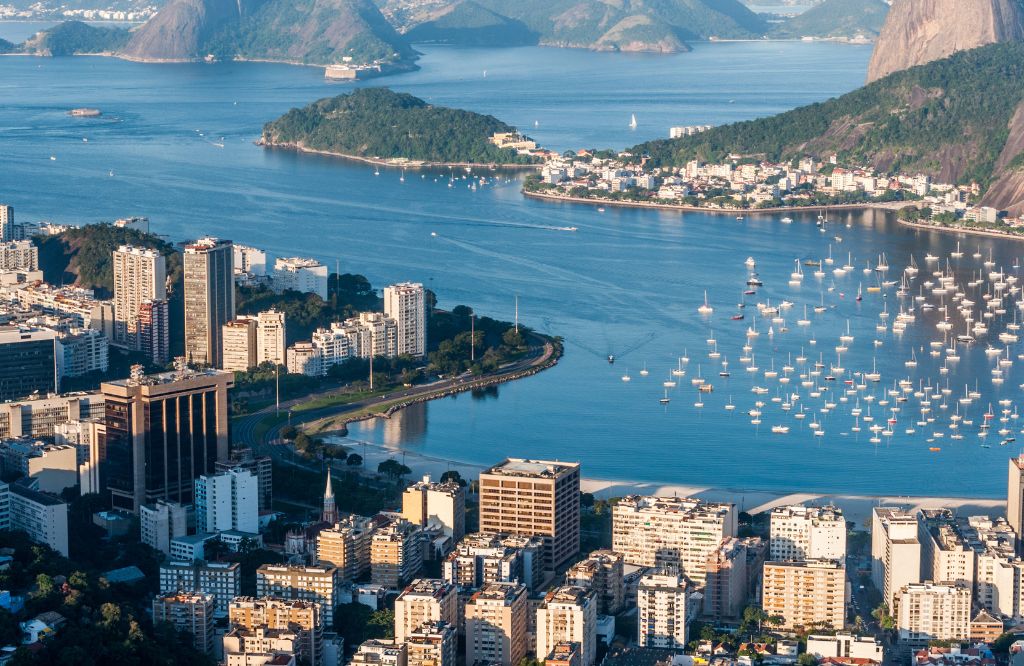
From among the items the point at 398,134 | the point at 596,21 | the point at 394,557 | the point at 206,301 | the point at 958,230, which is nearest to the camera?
the point at 394,557

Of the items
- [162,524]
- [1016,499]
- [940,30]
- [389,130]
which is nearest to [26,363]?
[162,524]

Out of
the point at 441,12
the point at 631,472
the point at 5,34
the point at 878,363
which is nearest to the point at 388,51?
the point at 441,12

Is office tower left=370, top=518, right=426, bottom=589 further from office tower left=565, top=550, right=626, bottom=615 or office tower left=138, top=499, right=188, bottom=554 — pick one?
office tower left=138, top=499, right=188, bottom=554

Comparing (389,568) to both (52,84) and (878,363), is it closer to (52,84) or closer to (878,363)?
(878,363)

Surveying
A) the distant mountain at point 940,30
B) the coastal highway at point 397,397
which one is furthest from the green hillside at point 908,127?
the coastal highway at point 397,397

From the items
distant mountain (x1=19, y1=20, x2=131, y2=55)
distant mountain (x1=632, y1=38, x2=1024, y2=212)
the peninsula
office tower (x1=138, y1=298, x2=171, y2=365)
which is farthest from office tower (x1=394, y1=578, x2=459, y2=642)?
distant mountain (x1=19, y1=20, x2=131, y2=55)

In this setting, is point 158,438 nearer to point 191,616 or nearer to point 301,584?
point 301,584
